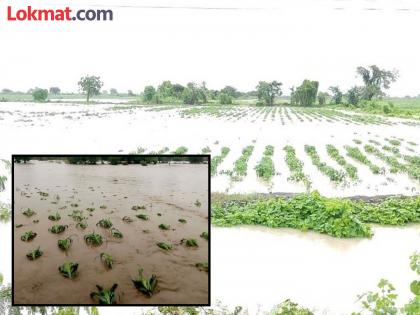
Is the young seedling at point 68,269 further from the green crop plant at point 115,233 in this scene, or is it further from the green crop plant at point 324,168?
the green crop plant at point 324,168

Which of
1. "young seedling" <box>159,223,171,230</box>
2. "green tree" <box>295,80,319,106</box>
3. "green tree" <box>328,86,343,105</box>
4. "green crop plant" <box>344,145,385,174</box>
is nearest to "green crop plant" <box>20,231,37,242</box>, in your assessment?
"young seedling" <box>159,223,171,230</box>

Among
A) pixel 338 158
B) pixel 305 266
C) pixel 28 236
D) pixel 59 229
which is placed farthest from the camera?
pixel 338 158

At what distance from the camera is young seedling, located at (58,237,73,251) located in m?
2.25

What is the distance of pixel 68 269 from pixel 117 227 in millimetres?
329

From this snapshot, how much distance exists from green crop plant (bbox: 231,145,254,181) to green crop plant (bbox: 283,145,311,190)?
1.27 ft

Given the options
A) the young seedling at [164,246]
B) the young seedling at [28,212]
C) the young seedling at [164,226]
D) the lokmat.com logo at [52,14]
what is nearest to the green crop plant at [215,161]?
the lokmat.com logo at [52,14]

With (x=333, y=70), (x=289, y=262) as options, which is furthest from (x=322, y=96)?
(x=289, y=262)

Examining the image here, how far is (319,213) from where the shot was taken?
3.97 meters

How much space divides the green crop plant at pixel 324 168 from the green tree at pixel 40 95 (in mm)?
2640

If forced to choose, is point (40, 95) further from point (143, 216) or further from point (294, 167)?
point (294, 167)

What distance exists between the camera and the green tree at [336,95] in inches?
161

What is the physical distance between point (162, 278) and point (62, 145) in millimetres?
2369

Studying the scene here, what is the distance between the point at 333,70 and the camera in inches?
155

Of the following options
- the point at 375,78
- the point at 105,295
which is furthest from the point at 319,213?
the point at 105,295
